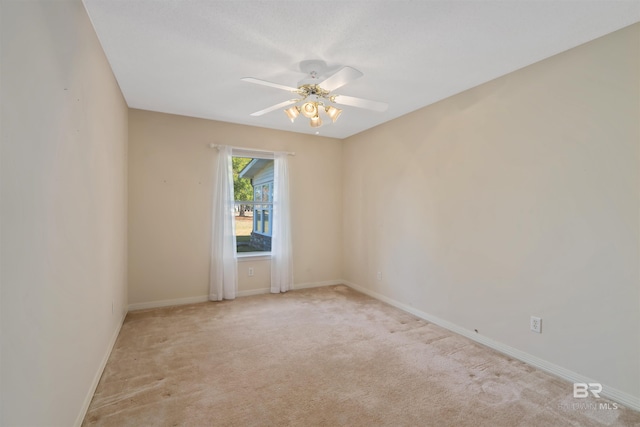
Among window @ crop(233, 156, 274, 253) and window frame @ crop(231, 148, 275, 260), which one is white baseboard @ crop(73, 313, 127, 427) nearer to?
window frame @ crop(231, 148, 275, 260)

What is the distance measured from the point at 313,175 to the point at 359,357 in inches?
118

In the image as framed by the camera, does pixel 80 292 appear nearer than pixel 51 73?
No

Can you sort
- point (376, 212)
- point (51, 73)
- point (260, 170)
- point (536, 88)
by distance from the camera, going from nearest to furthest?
1. point (51, 73)
2. point (536, 88)
3. point (376, 212)
4. point (260, 170)

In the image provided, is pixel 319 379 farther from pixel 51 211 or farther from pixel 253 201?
pixel 253 201

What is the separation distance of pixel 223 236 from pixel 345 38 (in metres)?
2.98

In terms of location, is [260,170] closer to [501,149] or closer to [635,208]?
[501,149]

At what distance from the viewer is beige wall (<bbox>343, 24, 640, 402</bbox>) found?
2086 mm

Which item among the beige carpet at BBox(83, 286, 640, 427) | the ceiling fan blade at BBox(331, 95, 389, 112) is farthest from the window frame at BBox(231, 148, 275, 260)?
the ceiling fan blade at BBox(331, 95, 389, 112)

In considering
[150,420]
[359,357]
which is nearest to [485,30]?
[359,357]

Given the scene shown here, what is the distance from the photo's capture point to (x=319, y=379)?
234 cm

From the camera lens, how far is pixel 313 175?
4992 mm

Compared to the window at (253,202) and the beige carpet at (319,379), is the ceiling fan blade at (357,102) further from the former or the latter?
the window at (253,202)

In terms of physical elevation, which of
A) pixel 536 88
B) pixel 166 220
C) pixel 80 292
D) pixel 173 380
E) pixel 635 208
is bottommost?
pixel 173 380

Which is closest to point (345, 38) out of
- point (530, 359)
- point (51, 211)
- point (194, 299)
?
point (51, 211)
